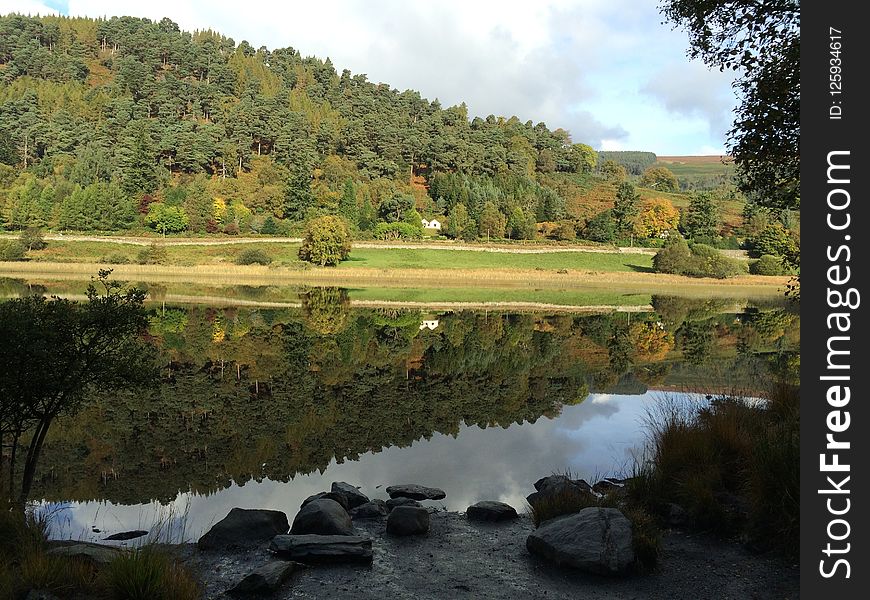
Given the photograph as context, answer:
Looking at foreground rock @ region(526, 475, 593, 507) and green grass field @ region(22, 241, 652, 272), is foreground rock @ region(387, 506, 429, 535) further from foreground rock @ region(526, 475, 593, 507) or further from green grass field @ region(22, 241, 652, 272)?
green grass field @ region(22, 241, 652, 272)

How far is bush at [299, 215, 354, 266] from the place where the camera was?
219 ft

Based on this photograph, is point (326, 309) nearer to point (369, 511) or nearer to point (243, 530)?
point (369, 511)

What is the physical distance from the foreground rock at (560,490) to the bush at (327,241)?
58.0m

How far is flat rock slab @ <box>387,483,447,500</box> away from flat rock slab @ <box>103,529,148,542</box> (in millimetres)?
3748

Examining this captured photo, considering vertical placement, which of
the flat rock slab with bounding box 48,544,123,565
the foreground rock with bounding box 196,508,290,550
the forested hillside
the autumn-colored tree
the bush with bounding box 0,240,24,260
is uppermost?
the forested hillside

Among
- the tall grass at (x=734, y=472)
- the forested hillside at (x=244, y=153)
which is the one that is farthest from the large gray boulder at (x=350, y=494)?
the forested hillside at (x=244, y=153)

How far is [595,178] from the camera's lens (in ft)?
490

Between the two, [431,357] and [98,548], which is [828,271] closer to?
[98,548]

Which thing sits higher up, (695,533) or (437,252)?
(437,252)

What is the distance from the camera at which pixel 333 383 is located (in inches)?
→ 712

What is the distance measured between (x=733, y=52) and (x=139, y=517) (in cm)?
1427

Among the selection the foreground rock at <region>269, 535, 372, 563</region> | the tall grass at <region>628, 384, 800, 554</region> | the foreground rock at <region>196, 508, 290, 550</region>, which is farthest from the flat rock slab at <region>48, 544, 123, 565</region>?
the tall grass at <region>628, 384, 800, 554</region>

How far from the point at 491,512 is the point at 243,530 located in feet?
11.4

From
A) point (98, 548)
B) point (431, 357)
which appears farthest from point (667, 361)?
point (98, 548)
